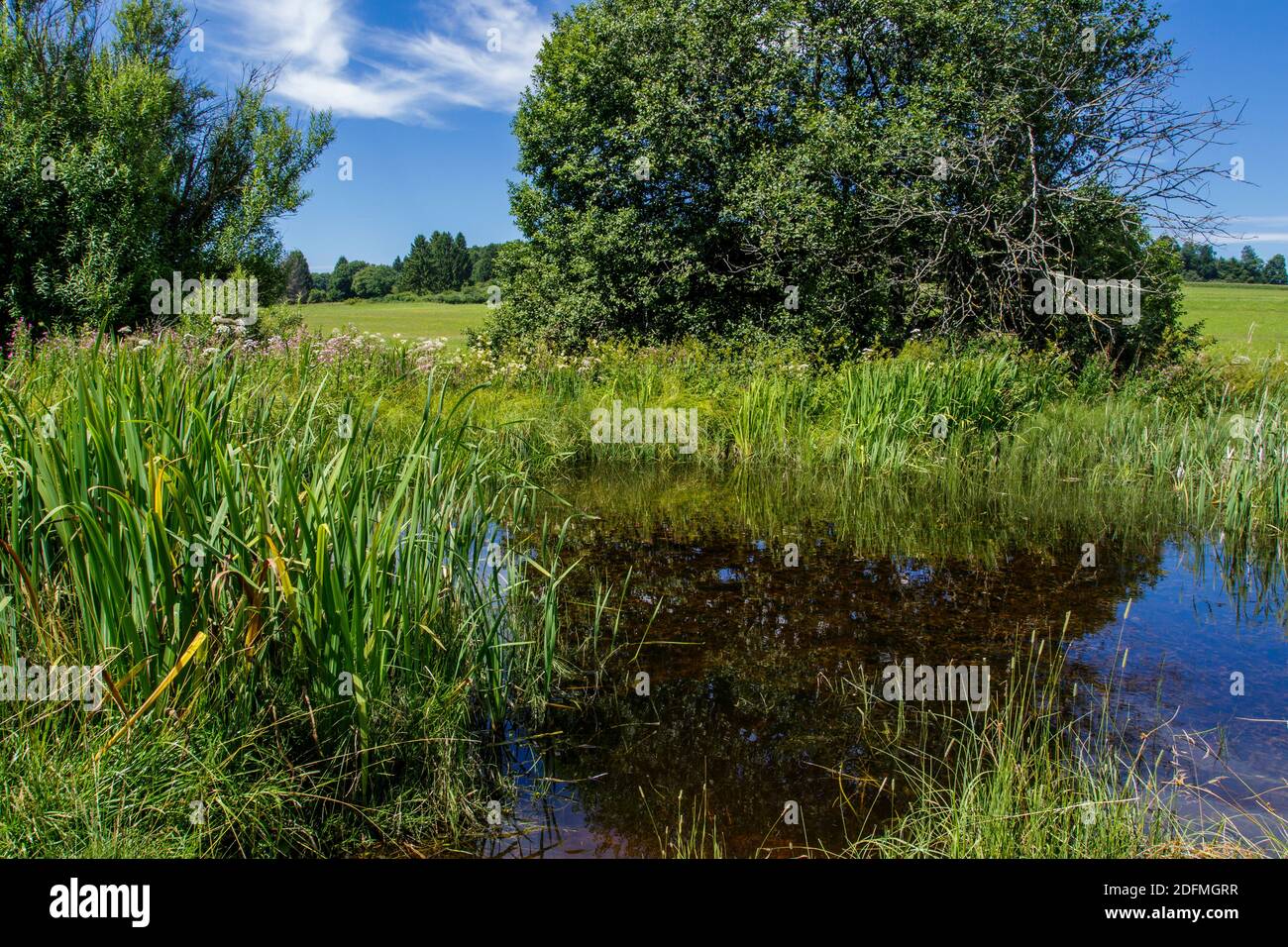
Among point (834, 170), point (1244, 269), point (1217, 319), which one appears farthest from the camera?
point (1244, 269)

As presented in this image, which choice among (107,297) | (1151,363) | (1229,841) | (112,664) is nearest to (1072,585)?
(1229,841)

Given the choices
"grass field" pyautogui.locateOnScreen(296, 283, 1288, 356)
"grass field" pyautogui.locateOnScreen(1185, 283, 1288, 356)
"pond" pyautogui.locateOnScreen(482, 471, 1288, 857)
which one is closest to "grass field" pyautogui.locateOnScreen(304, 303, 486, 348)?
"grass field" pyautogui.locateOnScreen(296, 283, 1288, 356)

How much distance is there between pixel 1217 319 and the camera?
2584 centimetres

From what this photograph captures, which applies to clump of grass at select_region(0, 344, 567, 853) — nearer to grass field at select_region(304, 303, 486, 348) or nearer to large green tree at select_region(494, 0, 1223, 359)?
large green tree at select_region(494, 0, 1223, 359)

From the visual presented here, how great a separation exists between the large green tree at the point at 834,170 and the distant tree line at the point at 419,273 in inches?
1738

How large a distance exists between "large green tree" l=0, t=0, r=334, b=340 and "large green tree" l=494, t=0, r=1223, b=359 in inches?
250

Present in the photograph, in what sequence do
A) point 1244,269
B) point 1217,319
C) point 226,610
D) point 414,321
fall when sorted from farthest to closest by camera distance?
point 1244,269, point 414,321, point 1217,319, point 226,610

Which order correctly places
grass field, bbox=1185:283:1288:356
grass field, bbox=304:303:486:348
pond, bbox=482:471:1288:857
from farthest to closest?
grass field, bbox=304:303:486:348
grass field, bbox=1185:283:1288:356
pond, bbox=482:471:1288:857

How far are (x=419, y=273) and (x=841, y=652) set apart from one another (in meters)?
67.2

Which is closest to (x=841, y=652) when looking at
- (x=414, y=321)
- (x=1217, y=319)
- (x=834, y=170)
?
(x=834, y=170)

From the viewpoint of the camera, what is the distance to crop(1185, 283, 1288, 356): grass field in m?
19.3

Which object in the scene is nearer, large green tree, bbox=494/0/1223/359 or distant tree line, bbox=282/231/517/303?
large green tree, bbox=494/0/1223/359

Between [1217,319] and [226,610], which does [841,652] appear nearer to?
[226,610]

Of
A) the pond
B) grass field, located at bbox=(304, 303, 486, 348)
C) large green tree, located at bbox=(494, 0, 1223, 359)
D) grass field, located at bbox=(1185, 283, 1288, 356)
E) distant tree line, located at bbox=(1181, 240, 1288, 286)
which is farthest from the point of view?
distant tree line, located at bbox=(1181, 240, 1288, 286)
